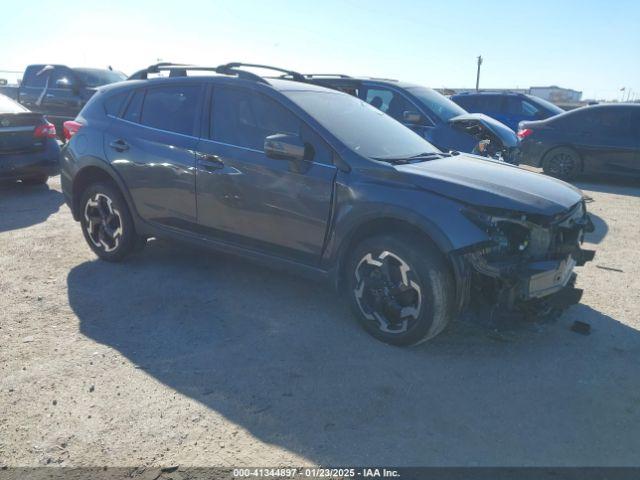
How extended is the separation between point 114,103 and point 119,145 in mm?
511

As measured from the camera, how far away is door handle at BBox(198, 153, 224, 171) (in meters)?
4.28

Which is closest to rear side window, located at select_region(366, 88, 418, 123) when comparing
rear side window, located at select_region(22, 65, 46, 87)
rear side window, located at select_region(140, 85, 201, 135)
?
rear side window, located at select_region(140, 85, 201, 135)

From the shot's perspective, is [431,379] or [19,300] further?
[19,300]

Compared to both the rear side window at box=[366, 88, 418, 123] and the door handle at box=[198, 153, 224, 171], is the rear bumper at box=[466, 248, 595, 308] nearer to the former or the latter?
the door handle at box=[198, 153, 224, 171]

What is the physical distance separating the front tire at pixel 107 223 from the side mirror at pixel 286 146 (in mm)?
1924

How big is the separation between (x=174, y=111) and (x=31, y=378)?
2519 millimetres

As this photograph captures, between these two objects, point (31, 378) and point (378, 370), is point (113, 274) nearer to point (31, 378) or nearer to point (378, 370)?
point (31, 378)

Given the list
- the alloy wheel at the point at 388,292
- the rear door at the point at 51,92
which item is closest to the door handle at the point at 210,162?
the alloy wheel at the point at 388,292

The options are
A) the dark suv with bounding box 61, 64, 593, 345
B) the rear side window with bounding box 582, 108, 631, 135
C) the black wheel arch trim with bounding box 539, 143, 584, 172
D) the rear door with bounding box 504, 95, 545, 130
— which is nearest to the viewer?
the dark suv with bounding box 61, 64, 593, 345

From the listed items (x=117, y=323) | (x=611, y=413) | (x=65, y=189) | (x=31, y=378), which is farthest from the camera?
(x=65, y=189)

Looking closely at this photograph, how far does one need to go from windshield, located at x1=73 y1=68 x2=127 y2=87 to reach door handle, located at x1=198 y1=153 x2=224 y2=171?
11.0 m

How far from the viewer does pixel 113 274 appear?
498 centimetres

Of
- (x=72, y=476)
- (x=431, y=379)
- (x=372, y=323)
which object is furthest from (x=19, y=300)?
(x=431, y=379)

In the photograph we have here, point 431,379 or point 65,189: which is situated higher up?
point 65,189
